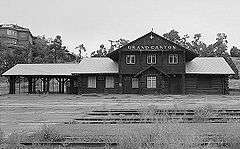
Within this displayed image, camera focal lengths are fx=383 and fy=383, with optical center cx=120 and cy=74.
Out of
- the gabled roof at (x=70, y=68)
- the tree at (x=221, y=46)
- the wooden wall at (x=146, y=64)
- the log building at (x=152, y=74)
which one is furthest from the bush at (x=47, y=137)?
the tree at (x=221, y=46)

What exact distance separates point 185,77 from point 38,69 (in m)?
18.4

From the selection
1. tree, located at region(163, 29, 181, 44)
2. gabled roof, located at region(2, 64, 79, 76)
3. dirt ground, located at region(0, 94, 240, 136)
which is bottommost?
dirt ground, located at region(0, 94, 240, 136)

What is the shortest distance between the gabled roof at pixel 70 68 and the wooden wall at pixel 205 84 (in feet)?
28.8

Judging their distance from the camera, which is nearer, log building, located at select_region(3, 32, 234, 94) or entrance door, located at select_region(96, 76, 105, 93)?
log building, located at select_region(3, 32, 234, 94)

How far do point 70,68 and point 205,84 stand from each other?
1701cm

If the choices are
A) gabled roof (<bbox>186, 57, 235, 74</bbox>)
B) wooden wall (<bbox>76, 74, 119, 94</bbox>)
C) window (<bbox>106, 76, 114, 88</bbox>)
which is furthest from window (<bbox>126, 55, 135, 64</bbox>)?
gabled roof (<bbox>186, 57, 235, 74</bbox>)

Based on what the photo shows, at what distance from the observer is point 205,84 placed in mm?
44844

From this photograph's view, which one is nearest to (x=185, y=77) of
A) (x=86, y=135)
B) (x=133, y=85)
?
(x=133, y=85)

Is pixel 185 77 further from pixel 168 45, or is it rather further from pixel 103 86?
pixel 103 86

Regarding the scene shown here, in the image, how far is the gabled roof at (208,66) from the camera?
144 feet

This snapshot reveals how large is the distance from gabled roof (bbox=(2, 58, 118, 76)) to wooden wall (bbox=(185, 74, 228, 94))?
28.8ft

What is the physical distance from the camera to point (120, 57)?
44531mm

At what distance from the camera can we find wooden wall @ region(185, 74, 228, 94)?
44312mm

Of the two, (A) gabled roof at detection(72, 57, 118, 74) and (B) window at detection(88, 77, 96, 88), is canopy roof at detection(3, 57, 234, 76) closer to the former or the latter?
(A) gabled roof at detection(72, 57, 118, 74)
